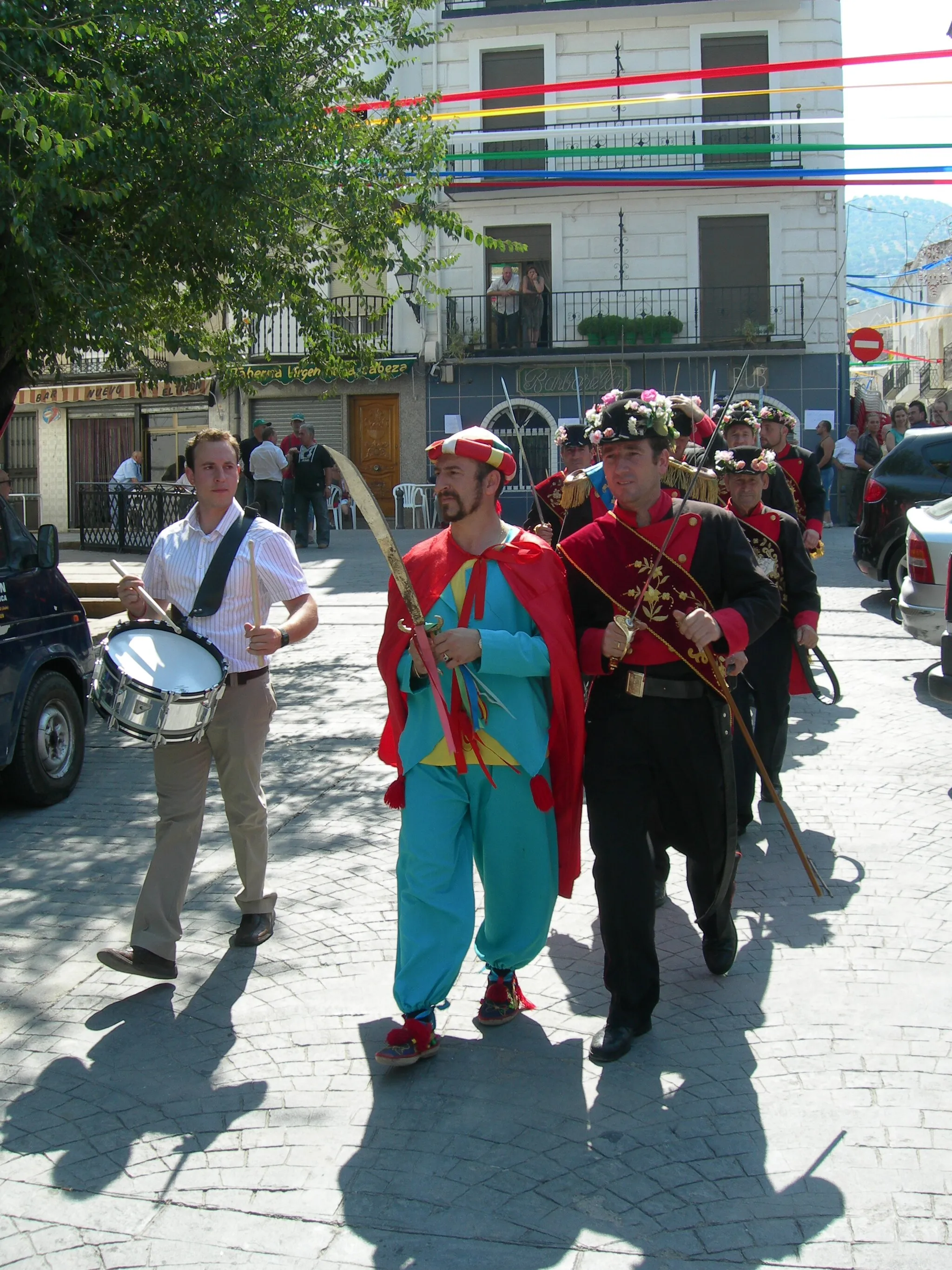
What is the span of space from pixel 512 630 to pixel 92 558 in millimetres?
16230

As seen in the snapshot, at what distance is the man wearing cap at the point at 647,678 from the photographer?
4285 mm

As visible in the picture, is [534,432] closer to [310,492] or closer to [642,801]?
[310,492]

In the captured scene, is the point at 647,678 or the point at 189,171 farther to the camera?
the point at 189,171

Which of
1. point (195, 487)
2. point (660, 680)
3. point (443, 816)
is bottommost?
point (443, 816)

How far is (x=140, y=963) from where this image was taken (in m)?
4.76

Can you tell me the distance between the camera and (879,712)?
943 centimetres

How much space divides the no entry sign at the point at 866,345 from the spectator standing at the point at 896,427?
3.82 feet

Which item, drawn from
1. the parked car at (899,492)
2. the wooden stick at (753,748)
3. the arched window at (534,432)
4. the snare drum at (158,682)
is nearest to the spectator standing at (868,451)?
the arched window at (534,432)

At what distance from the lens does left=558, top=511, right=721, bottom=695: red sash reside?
430cm

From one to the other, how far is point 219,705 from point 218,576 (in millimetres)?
486

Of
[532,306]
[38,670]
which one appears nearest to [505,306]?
[532,306]

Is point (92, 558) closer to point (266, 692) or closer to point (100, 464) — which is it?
point (100, 464)

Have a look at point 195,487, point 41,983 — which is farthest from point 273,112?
point 41,983

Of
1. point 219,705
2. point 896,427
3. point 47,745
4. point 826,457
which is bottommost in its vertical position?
point 47,745
